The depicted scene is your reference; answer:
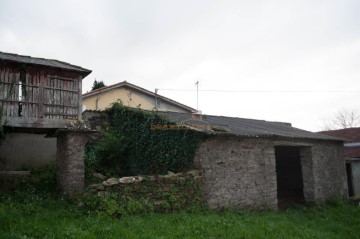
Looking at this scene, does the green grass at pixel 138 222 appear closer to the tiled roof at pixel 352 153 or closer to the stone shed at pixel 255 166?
the stone shed at pixel 255 166

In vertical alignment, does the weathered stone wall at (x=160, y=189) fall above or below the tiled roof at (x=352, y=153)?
below

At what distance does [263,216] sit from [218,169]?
2043 mm

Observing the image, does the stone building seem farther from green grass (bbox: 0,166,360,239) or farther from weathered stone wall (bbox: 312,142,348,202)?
green grass (bbox: 0,166,360,239)

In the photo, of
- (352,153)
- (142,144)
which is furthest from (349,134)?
(142,144)

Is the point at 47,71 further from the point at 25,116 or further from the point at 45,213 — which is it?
the point at 45,213

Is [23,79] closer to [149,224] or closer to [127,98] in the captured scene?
[149,224]

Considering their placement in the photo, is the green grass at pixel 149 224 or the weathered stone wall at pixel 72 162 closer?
the green grass at pixel 149 224

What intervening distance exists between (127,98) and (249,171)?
12.8 metres

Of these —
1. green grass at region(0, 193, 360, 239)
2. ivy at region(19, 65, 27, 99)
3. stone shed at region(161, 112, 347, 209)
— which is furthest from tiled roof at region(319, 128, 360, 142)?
ivy at region(19, 65, 27, 99)

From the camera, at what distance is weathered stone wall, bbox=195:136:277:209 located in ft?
33.7

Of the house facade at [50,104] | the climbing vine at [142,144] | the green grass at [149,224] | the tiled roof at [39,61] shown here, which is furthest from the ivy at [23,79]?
the climbing vine at [142,144]

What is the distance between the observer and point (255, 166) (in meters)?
11.5

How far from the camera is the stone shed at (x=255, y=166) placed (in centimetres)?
1038

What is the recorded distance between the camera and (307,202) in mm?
13469
